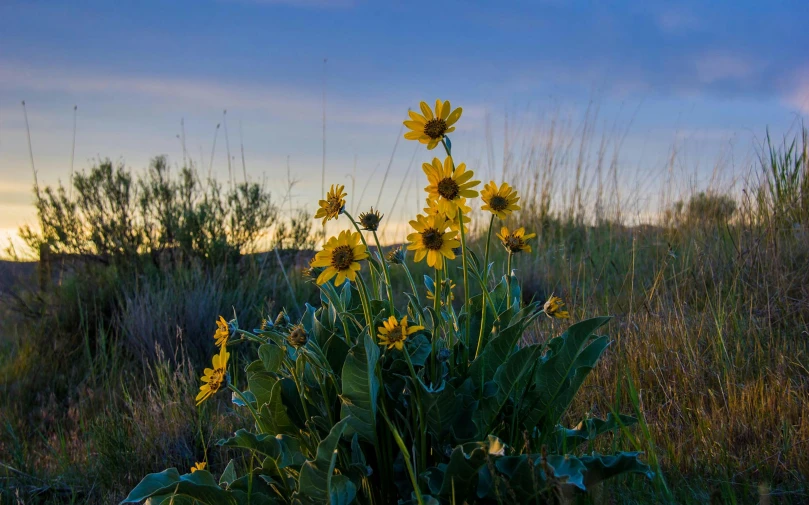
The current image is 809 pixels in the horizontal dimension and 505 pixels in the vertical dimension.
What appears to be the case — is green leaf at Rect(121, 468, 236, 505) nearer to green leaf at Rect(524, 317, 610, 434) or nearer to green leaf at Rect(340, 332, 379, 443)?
green leaf at Rect(340, 332, 379, 443)

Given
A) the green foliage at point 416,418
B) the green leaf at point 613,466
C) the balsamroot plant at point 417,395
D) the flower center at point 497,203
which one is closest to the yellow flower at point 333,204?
the balsamroot plant at point 417,395

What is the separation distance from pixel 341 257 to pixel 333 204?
164mm

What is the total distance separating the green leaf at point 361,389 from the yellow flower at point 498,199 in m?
0.43

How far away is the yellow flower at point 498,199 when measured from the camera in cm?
148

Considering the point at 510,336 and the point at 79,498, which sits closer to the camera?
the point at 510,336

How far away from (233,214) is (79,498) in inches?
139

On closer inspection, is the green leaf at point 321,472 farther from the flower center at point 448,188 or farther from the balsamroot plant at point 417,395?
the flower center at point 448,188

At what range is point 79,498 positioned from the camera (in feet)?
7.88

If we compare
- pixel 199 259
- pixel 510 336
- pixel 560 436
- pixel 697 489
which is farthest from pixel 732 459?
pixel 199 259

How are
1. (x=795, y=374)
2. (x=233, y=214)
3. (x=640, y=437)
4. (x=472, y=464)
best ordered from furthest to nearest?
(x=233, y=214) < (x=795, y=374) < (x=640, y=437) < (x=472, y=464)

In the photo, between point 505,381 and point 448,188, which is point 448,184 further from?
point 505,381

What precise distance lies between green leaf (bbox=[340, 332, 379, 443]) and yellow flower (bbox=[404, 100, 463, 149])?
1.49 feet

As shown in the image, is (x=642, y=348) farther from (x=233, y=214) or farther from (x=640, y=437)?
(x=233, y=214)

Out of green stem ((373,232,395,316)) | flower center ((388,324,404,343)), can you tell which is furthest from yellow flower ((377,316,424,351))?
green stem ((373,232,395,316))
